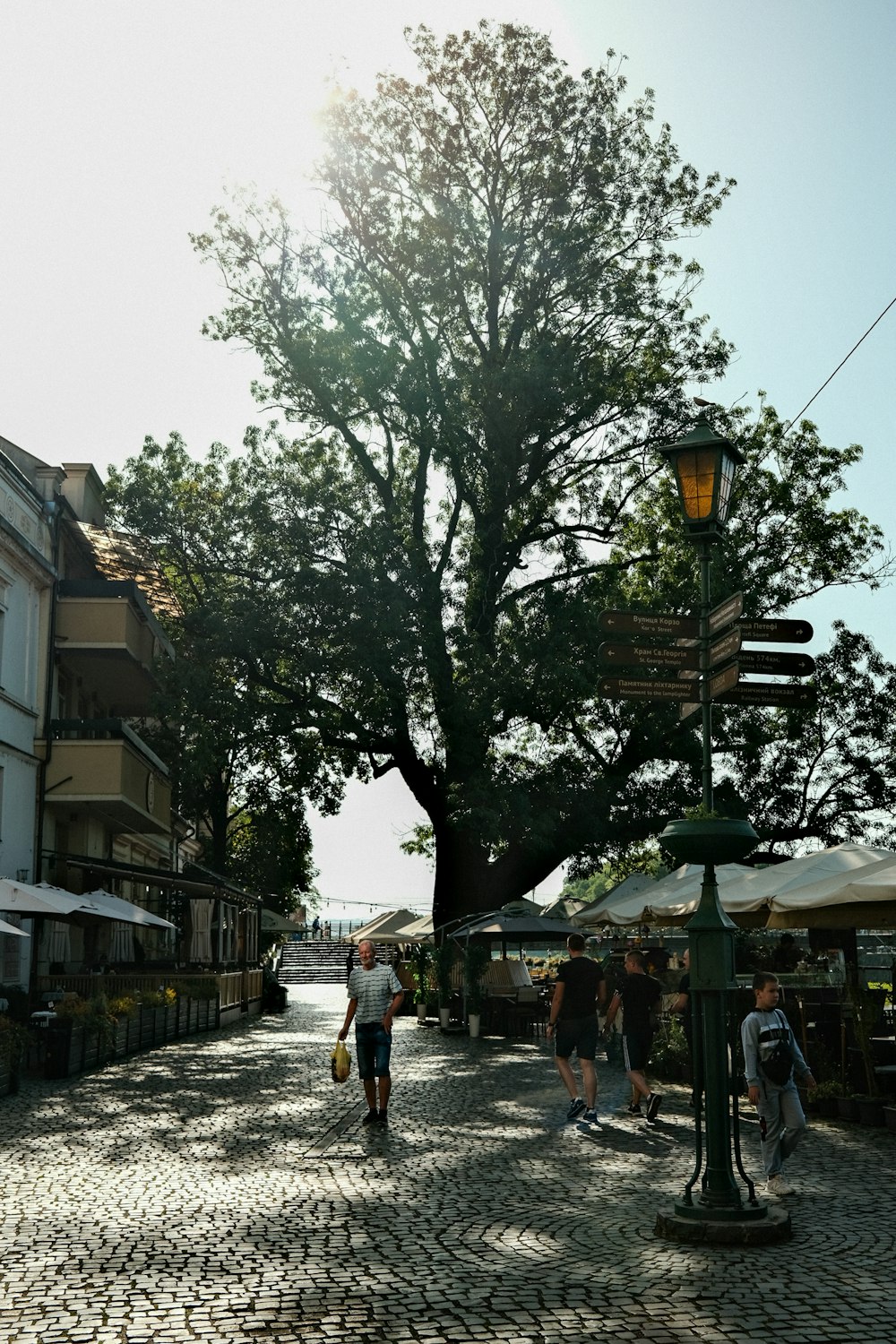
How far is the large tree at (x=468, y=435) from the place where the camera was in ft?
98.7

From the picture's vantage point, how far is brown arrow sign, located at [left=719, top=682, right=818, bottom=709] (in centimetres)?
894

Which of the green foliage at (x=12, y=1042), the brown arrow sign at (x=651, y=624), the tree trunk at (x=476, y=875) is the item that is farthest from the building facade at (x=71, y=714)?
the brown arrow sign at (x=651, y=624)

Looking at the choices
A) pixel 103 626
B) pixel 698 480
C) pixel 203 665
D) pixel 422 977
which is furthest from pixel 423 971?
pixel 698 480

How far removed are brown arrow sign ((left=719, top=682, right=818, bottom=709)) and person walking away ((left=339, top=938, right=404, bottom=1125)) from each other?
600 cm

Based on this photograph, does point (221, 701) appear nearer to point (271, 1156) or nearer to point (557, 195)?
point (557, 195)

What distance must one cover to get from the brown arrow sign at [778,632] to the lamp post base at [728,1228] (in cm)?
335

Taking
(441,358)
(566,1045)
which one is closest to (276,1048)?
(566,1045)

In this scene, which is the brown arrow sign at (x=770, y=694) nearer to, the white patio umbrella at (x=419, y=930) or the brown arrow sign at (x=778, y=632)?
the brown arrow sign at (x=778, y=632)

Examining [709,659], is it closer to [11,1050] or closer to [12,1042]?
[11,1050]

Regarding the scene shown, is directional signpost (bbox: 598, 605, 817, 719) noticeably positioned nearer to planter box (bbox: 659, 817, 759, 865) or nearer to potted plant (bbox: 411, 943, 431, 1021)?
planter box (bbox: 659, 817, 759, 865)

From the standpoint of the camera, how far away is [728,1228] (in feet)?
26.0

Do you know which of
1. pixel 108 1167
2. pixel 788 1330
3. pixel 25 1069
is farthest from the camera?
pixel 25 1069

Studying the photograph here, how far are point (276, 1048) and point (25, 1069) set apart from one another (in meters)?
5.38

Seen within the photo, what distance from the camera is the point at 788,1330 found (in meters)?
6.06
